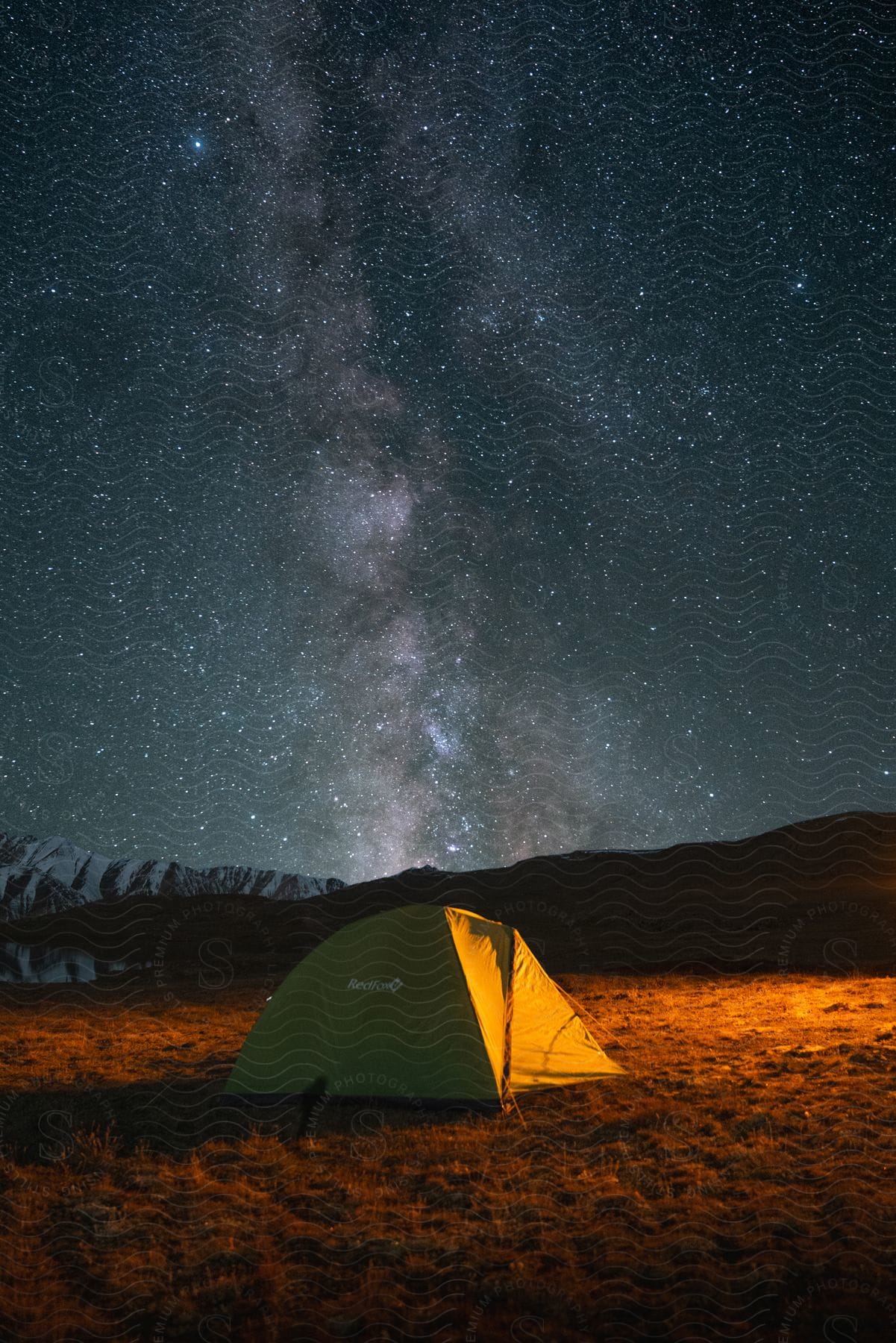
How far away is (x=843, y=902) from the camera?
1564 inches

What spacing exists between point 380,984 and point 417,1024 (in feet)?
2.64

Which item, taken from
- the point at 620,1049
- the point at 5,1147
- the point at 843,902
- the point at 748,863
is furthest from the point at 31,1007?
the point at 748,863

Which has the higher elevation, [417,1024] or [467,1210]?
[417,1024]

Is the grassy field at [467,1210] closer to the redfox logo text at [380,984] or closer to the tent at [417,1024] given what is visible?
the tent at [417,1024]

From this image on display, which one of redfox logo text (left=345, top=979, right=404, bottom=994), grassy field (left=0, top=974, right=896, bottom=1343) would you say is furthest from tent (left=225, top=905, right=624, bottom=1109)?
grassy field (left=0, top=974, right=896, bottom=1343)

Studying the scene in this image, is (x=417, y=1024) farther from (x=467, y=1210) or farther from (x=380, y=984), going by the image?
(x=467, y=1210)

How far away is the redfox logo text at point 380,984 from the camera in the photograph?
11617mm

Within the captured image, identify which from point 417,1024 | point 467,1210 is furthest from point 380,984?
point 467,1210

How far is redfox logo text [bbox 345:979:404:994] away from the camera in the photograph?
11617 millimetres

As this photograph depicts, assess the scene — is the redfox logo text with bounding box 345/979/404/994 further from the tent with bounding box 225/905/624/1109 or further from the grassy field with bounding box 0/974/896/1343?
the grassy field with bounding box 0/974/896/1343

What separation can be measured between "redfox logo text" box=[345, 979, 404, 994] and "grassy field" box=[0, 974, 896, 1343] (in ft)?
5.10

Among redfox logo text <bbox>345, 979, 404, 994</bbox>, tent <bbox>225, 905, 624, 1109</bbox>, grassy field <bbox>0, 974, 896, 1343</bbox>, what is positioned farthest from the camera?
redfox logo text <bbox>345, 979, 404, 994</bbox>

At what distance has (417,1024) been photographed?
11320 millimetres

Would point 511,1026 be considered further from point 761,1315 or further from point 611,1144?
point 761,1315
